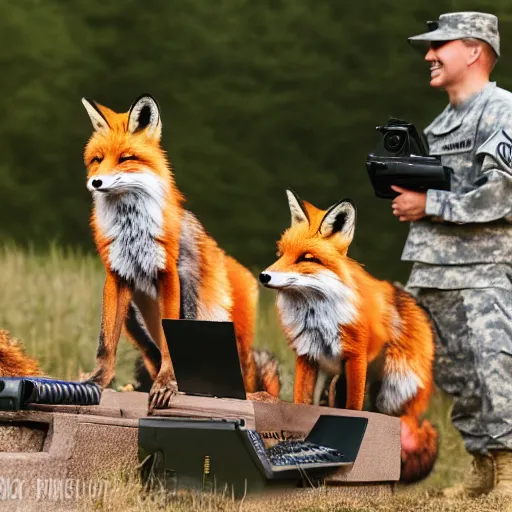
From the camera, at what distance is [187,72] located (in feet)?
22.9

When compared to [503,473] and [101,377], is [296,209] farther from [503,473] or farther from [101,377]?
[503,473]

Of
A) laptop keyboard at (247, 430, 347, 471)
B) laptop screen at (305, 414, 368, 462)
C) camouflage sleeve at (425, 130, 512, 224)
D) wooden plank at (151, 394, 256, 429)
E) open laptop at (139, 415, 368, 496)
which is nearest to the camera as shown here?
open laptop at (139, 415, 368, 496)

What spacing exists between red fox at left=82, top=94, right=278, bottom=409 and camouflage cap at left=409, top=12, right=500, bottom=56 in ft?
5.61

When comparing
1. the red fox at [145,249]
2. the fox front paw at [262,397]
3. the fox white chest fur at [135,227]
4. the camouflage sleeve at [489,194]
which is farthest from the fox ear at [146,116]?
the camouflage sleeve at [489,194]

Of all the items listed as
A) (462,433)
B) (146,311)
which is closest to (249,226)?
(146,311)

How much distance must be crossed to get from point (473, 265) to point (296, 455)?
1644mm

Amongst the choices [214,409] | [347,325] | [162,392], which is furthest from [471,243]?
[162,392]

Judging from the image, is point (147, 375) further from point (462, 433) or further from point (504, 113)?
point (504, 113)

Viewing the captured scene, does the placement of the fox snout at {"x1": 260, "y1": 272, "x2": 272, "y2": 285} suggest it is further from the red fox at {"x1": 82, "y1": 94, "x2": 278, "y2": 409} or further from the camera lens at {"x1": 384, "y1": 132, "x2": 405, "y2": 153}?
the camera lens at {"x1": 384, "y1": 132, "x2": 405, "y2": 153}

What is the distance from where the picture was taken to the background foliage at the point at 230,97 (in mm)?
6844

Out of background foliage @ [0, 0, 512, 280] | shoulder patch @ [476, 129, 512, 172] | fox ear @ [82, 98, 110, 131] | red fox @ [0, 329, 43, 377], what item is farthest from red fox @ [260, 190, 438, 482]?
red fox @ [0, 329, 43, 377]

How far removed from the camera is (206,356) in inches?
237

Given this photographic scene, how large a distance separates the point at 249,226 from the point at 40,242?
1.22m

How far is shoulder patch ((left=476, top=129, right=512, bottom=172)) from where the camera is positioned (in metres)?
6.57
